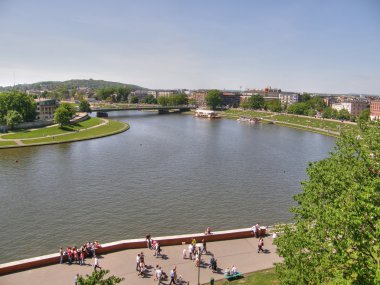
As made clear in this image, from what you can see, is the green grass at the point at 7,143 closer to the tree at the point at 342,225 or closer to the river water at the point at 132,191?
the river water at the point at 132,191

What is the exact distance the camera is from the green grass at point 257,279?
19.5m

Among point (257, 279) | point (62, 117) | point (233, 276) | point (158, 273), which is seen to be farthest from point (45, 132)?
point (257, 279)

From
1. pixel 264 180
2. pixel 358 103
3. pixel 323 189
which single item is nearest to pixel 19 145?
pixel 264 180

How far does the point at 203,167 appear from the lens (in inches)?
2143

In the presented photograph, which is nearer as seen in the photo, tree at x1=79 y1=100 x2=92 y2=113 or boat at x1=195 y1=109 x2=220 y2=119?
tree at x1=79 y1=100 x2=92 y2=113

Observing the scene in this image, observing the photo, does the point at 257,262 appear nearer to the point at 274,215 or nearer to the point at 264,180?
the point at 274,215

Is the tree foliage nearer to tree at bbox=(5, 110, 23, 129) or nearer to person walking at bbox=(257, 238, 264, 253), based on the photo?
tree at bbox=(5, 110, 23, 129)

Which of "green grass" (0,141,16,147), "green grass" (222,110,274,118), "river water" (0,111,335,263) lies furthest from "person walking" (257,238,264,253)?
"green grass" (222,110,274,118)

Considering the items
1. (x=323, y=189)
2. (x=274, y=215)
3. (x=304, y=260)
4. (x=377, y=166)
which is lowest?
(x=274, y=215)

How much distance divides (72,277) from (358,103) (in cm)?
19361

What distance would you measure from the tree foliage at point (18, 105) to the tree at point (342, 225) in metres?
84.1

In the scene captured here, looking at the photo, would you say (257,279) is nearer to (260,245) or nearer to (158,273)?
(260,245)

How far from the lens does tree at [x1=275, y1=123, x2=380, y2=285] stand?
12.6 metres

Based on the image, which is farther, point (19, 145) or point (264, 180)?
point (19, 145)
